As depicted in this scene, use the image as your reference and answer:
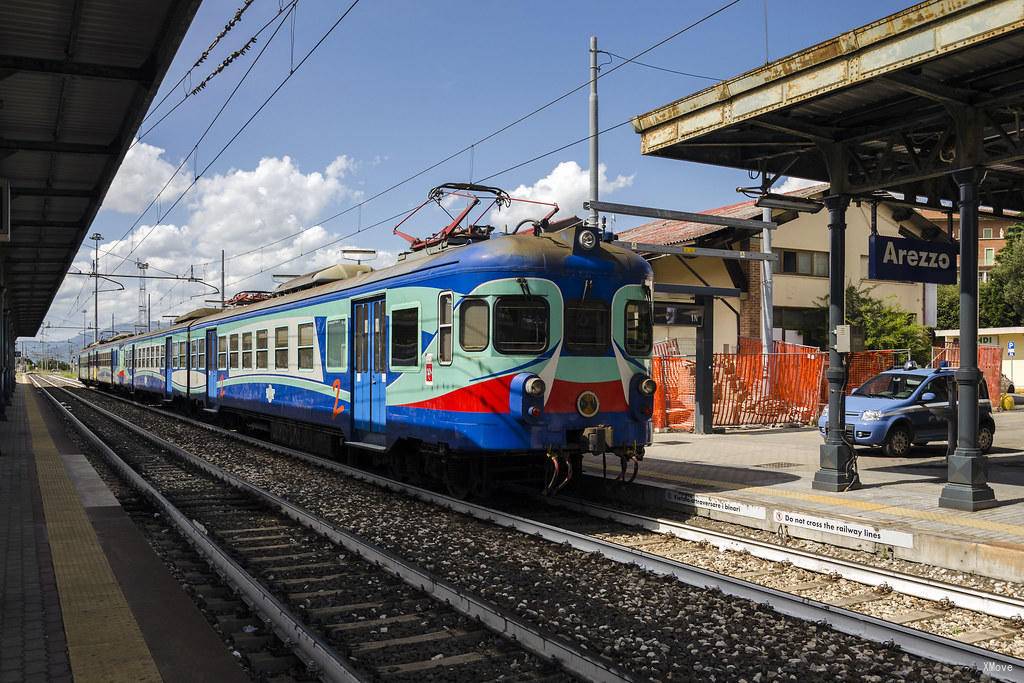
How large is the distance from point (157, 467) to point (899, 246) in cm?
1166

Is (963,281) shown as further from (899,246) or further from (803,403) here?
(803,403)

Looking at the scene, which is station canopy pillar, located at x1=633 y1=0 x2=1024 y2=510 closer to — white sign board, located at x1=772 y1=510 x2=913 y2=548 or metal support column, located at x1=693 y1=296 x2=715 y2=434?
white sign board, located at x1=772 y1=510 x2=913 y2=548

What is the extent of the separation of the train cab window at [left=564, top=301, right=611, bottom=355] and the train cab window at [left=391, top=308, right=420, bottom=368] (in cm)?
187

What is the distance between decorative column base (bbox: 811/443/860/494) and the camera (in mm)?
10531

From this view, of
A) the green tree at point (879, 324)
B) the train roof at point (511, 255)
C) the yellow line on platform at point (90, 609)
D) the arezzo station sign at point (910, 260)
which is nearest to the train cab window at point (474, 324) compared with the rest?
the train roof at point (511, 255)

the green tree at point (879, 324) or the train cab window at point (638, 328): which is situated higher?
the green tree at point (879, 324)

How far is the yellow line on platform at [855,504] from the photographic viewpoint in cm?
821

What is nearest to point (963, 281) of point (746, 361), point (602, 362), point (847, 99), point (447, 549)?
point (847, 99)

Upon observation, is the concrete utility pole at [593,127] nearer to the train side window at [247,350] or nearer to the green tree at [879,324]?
the train side window at [247,350]

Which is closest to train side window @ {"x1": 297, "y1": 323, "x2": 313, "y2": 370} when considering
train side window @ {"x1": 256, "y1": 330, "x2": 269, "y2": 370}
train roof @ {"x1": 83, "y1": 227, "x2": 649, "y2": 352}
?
train side window @ {"x1": 256, "y1": 330, "x2": 269, "y2": 370}

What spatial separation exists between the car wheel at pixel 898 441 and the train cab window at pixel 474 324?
903 cm

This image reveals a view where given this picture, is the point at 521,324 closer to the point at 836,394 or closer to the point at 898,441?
the point at 836,394

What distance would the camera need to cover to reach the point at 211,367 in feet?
69.7

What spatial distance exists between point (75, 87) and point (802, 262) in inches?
970
